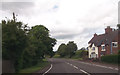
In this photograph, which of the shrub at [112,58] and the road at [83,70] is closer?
the road at [83,70]

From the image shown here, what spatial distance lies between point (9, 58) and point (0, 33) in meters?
2.41

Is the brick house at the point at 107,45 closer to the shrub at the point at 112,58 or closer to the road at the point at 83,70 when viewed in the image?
the shrub at the point at 112,58

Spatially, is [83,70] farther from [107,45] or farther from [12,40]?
[107,45]

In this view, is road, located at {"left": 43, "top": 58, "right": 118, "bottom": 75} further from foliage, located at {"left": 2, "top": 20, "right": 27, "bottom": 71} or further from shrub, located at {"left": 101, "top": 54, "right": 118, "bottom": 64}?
shrub, located at {"left": 101, "top": 54, "right": 118, "bottom": 64}

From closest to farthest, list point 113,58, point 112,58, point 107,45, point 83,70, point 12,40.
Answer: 1. point 12,40
2. point 83,70
3. point 113,58
4. point 112,58
5. point 107,45

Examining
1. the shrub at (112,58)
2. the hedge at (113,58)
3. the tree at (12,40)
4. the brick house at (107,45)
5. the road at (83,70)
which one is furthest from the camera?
the brick house at (107,45)

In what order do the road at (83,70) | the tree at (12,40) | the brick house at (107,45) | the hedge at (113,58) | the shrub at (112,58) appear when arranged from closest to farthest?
the tree at (12,40), the road at (83,70), the hedge at (113,58), the shrub at (112,58), the brick house at (107,45)

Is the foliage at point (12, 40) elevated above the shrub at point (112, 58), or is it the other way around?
the foliage at point (12, 40)

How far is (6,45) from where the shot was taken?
17406mm

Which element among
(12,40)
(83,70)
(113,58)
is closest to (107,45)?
(113,58)

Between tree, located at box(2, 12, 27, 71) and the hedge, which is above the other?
tree, located at box(2, 12, 27, 71)

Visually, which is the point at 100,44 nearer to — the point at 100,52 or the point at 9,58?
the point at 100,52

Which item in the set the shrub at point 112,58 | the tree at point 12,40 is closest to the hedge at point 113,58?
the shrub at point 112,58

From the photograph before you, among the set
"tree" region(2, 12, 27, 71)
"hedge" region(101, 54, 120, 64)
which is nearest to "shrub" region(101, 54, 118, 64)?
"hedge" region(101, 54, 120, 64)
